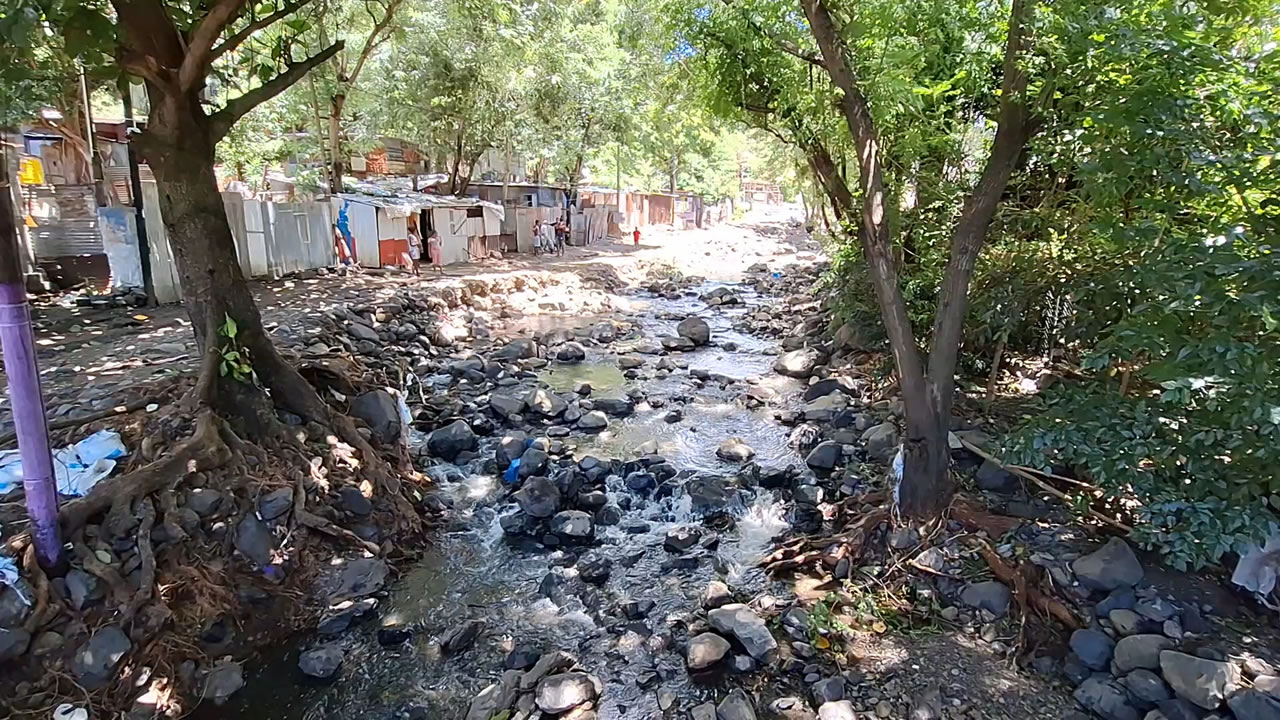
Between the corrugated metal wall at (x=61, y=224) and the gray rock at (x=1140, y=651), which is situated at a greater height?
the corrugated metal wall at (x=61, y=224)

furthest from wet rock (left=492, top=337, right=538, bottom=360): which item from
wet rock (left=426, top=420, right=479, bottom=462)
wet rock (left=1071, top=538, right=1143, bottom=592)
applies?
wet rock (left=1071, top=538, right=1143, bottom=592)

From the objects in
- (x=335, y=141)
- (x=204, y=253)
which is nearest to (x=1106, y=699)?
(x=204, y=253)

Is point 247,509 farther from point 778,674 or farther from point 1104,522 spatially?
point 1104,522

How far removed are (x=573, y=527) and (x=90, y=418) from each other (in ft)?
13.0

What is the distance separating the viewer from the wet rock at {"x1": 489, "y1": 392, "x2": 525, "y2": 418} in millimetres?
9211

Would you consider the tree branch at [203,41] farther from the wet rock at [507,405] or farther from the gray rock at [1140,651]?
the gray rock at [1140,651]

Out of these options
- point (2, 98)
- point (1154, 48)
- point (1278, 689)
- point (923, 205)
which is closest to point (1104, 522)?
point (1278, 689)

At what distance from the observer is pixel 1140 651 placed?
3906 mm

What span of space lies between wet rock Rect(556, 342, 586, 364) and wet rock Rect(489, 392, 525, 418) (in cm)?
304

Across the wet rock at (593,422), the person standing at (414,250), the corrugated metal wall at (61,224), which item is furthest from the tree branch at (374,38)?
the wet rock at (593,422)

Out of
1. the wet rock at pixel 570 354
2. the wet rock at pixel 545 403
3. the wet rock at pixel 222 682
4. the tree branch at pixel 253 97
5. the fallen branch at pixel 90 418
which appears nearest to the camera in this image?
the wet rock at pixel 222 682

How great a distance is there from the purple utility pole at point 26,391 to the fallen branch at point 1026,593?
235 inches

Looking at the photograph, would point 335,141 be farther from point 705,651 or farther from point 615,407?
point 705,651

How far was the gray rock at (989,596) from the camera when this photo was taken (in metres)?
4.58
